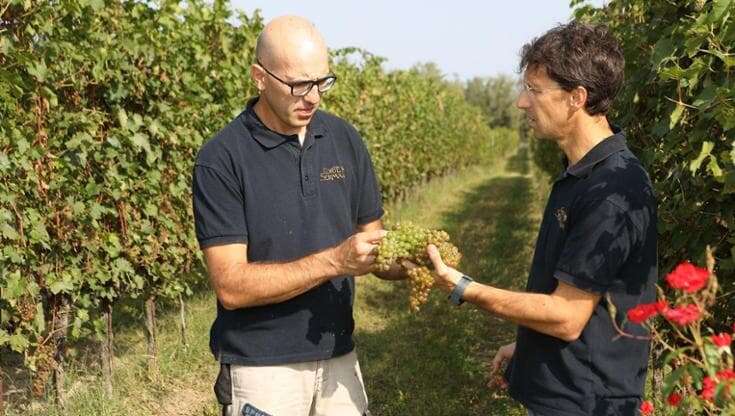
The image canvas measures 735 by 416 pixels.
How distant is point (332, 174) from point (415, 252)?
55 centimetres

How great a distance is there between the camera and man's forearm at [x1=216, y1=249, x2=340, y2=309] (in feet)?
8.82

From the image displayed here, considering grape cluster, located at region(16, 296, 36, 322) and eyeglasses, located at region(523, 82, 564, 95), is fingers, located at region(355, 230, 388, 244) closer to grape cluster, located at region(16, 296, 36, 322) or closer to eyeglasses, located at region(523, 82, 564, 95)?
eyeglasses, located at region(523, 82, 564, 95)

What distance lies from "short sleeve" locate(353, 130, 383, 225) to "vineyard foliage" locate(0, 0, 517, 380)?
2198mm

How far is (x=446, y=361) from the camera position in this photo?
7.28 metres

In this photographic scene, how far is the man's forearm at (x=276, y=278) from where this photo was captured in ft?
8.82

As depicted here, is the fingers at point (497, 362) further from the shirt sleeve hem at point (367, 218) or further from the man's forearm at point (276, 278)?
the man's forearm at point (276, 278)

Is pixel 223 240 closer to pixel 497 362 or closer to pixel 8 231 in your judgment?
pixel 497 362

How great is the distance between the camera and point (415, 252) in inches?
109

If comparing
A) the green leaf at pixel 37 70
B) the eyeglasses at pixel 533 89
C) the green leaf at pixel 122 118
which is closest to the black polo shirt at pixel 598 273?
the eyeglasses at pixel 533 89

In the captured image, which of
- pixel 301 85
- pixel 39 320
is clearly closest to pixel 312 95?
pixel 301 85

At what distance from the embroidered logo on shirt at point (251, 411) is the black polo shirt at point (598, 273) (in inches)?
42.2

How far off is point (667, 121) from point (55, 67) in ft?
13.4

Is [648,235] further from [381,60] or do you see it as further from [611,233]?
[381,60]

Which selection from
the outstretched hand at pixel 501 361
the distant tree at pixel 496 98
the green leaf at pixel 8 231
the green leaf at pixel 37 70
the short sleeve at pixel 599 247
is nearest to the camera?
the short sleeve at pixel 599 247
